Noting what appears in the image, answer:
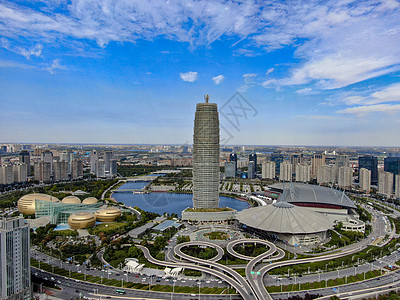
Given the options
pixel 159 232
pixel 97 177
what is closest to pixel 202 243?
pixel 159 232

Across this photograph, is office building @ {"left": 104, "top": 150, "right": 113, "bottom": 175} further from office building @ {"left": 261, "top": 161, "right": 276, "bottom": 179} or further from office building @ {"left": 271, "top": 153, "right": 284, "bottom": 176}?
office building @ {"left": 271, "top": 153, "right": 284, "bottom": 176}

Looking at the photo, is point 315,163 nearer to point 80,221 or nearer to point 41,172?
point 80,221

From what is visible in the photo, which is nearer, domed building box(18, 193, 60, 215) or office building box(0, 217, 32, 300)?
office building box(0, 217, 32, 300)

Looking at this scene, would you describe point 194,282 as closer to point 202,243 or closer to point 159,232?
point 202,243

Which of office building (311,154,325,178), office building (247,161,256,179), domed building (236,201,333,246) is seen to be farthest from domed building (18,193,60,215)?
office building (311,154,325,178)

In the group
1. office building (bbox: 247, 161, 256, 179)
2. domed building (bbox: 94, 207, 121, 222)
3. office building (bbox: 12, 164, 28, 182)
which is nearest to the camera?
domed building (bbox: 94, 207, 121, 222)

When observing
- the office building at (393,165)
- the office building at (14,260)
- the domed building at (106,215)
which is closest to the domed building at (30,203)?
the domed building at (106,215)

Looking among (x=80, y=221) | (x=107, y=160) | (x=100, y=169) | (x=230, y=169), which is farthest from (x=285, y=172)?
(x=80, y=221)
